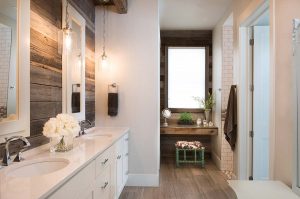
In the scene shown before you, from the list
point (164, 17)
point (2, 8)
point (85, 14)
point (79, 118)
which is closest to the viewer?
point (2, 8)

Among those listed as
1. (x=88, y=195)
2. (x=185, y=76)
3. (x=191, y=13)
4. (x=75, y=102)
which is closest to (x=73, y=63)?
(x=75, y=102)

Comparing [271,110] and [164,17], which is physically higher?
[164,17]

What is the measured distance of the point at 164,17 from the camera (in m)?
4.77

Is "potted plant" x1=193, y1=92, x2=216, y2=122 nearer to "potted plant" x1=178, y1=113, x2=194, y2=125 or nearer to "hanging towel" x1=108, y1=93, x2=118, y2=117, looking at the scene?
"potted plant" x1=178, y1=113, x2=194, y2=125

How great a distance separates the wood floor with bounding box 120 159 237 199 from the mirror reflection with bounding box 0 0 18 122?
2.09 m

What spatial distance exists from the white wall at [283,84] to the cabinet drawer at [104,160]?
1.56m

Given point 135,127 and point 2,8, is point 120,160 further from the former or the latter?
point 2,8

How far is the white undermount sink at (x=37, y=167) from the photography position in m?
1.54

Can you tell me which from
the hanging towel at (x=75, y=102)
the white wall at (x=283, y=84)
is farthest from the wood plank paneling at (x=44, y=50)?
the white wall at (x=283, y=84)

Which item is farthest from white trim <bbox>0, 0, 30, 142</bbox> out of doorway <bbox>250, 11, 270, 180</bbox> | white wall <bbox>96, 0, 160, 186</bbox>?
doorway <bbox>250, 11, 270, 180</bbox>

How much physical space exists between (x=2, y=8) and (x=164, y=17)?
11.7 ft

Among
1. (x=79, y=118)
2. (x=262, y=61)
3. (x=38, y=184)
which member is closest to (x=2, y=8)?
(x=38, y=184)

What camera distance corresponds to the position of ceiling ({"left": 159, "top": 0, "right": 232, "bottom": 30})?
162 inches

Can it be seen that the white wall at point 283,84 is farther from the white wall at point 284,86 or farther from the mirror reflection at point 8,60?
the mirror reflection at point 8,60
